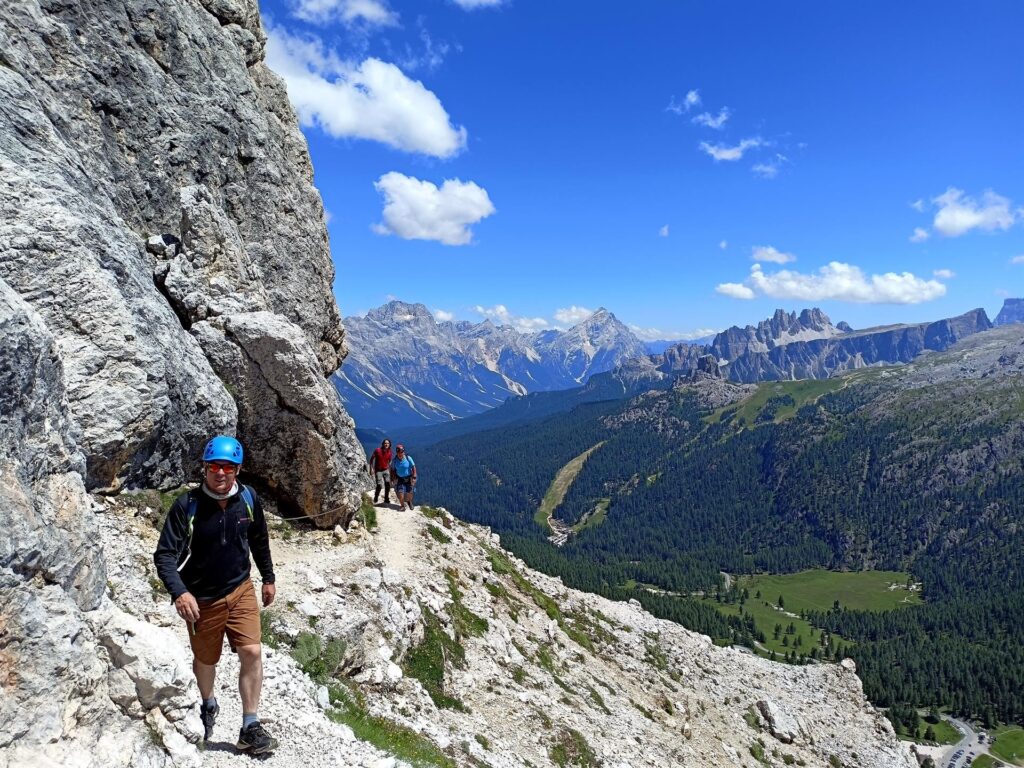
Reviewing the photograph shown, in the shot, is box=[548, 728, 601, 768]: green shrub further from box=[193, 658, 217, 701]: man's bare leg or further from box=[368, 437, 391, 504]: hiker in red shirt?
box=[368, 437, 391, 504]: hiker in red shirt

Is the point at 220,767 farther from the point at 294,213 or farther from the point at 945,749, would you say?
the point at 945,749

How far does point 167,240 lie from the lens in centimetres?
2442

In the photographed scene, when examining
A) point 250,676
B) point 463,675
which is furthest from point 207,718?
point 463,675

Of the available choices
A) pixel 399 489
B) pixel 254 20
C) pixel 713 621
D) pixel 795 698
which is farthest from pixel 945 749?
pixel 254 20

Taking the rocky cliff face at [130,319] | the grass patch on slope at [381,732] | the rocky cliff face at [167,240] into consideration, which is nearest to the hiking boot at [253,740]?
the rocky cliff face at [130,319]

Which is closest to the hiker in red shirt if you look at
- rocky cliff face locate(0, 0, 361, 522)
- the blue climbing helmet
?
Answer: rocky cliff face locate(0, 0, 361, 522)

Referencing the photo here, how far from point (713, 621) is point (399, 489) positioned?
190 metres

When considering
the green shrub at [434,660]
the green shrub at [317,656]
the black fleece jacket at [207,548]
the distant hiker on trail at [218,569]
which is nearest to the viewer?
the black fleece jacket at [207,548]

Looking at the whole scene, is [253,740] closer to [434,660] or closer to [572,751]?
[434,660]

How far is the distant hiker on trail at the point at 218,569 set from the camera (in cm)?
956

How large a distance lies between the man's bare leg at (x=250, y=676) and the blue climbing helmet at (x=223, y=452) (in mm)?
3427

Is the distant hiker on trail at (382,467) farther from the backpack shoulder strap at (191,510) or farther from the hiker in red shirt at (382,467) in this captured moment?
the backpack shoulder strap at (191,510)

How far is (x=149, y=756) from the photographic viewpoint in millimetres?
8930

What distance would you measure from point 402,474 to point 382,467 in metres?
1.39
